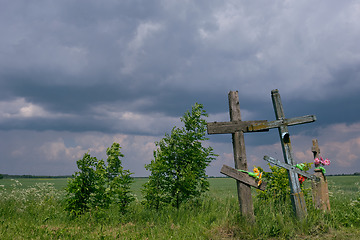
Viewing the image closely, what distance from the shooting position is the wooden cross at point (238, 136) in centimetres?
838

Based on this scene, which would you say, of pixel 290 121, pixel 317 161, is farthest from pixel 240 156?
pixel 317 161

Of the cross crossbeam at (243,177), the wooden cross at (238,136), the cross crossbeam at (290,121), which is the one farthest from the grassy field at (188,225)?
the cross crossbeam at (290,121)

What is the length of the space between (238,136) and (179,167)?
3.51 m

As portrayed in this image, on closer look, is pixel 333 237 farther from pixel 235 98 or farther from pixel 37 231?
pixel 37 231

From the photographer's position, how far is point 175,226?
8.87m

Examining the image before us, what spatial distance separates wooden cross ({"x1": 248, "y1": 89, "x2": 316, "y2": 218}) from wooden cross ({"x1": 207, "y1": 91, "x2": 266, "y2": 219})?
427 millimetres

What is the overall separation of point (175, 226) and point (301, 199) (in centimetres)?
451

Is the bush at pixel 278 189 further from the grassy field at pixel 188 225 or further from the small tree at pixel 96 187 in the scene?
the small tree at pixel 96 187

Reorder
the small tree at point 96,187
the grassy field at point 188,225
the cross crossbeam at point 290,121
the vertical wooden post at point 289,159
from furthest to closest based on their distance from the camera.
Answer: the small tree at point 96,187
the cross crossbeam at point 290,121
the vertical wooden post at point 289,159
the grassy field at point 188,225

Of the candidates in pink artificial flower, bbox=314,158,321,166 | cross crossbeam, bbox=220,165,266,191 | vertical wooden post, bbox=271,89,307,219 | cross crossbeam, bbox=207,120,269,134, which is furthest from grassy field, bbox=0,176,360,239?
cross crossbeam, bbox=207,120,269,134

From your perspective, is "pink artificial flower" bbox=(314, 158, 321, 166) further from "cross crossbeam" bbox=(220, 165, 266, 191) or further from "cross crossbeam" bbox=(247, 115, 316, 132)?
"cross crossbeam" bbox=(220, 165, 266, 191)

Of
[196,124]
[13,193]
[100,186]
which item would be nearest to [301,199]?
[196,124]

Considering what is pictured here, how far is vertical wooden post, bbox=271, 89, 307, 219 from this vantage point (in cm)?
888

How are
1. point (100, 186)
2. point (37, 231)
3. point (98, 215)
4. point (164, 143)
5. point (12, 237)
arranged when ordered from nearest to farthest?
point (12, 237) < point (37, 231) < point (98, 215) < point (100, 186) < point (164, 143)
